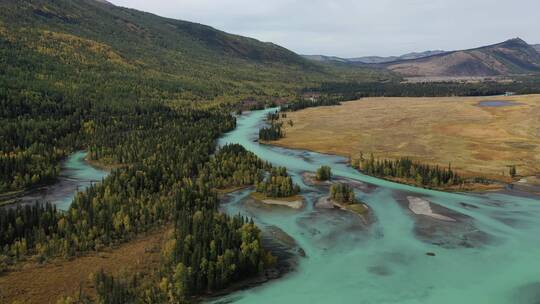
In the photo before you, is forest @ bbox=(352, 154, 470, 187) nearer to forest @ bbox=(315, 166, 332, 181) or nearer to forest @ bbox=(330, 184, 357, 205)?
forest @ bbox=(315, 166, 332, 181)

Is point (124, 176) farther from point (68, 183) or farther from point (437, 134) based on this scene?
point (437, 134)

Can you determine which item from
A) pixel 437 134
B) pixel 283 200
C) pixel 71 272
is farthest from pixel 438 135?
pixel 71 272

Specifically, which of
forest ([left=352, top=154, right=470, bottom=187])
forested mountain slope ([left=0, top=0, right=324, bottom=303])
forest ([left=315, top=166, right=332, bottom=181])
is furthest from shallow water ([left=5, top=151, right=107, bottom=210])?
forest ([left=352, top=154, right=470, bottom=187])

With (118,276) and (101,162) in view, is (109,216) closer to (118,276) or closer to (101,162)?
(118,276)

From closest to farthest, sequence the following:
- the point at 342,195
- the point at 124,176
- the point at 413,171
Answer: the point at 342,195 → the point at 124,176 → the point at 413,171

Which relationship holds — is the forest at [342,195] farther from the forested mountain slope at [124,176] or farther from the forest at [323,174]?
the forested mountain slope at [124,176]

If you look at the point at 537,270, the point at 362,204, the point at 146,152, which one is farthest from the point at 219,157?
the point at 537,270
